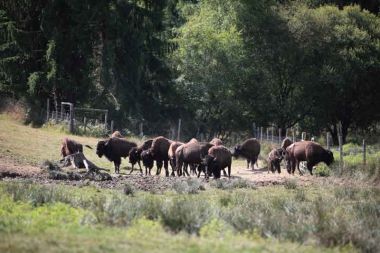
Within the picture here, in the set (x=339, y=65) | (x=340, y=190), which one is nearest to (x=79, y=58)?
(x=339, y=65)

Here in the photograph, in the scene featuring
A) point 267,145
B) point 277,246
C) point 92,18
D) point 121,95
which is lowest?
point 277,246

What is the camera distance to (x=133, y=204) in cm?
1673

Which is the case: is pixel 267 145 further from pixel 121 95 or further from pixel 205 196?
pixel 205 196

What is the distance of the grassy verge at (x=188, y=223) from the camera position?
1311cm

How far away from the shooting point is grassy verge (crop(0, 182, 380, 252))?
1311 cm

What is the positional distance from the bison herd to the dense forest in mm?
15952

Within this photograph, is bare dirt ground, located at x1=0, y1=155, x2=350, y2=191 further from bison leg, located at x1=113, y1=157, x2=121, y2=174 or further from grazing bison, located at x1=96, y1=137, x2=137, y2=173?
grazing bison, located at x1=96, y1=137, x2=137, y2=173

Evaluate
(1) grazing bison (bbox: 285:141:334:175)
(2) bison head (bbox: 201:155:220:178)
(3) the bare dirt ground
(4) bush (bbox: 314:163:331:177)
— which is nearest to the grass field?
(3) the bare dirt ground

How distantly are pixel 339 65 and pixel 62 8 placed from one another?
20.9 metres

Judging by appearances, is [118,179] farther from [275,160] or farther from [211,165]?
[275,160]

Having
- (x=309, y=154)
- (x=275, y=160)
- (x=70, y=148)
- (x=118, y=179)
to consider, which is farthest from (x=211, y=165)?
(x=70, y=148)

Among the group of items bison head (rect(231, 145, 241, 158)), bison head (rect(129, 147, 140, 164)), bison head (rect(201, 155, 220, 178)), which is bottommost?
bison head (rect(201, 155, 220, 178))

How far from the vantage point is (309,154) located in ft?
105

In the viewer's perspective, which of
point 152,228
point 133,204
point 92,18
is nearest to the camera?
point 152,228
